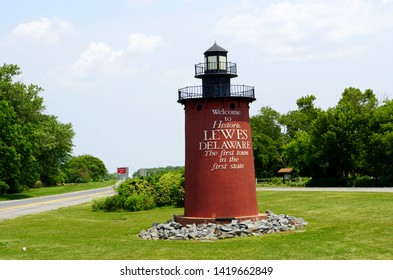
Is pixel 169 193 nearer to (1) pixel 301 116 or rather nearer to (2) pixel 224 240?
(2) pixel 224 240

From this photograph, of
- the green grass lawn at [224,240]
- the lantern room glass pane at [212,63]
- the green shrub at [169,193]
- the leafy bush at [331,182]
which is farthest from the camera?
the leafy bush at [331,182]

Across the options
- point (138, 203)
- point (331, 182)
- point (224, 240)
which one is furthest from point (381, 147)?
point (224, 240)

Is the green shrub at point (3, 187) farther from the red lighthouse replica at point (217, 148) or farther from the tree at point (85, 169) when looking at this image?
the tree at point (85, 169)

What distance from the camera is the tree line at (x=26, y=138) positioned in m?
64.8

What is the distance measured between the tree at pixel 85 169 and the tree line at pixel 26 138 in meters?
32.8

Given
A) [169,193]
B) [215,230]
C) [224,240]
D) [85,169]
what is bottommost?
[224,240]

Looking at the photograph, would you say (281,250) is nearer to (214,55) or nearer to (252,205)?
(252,205)

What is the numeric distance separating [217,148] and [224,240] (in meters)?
4.55

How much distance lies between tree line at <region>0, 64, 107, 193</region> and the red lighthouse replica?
1558 inches

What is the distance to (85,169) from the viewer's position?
148375mm

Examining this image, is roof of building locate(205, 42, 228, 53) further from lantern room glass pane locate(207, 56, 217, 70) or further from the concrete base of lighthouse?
→ the concrete base of lighthouse

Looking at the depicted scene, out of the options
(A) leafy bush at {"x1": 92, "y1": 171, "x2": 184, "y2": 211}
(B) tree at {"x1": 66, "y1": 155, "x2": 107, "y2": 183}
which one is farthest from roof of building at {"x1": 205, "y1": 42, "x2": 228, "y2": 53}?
(B) tree at {"x1": 66, "y1": 155, "x2": 107, "y2": 183}

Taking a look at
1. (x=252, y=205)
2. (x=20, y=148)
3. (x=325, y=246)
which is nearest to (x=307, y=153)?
(x=20, y=148)

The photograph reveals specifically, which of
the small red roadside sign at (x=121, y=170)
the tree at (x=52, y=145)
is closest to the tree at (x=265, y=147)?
the small red roadside sign at (x=121, y=170)
